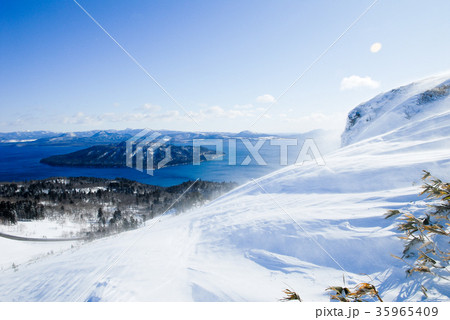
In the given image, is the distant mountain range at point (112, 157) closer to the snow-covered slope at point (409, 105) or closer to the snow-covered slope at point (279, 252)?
the snow-covered slope at point (409, 105)

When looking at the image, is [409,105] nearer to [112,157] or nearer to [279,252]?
[279,252]

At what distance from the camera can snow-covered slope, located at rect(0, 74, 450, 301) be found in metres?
2.80

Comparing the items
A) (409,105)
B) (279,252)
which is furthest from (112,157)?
(279,252)

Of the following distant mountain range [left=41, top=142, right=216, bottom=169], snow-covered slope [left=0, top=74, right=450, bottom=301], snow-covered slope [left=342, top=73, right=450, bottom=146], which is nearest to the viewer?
snow-covered slope [left=0, top=74, right=450, bottom=301]

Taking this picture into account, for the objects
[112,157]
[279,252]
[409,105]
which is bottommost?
[279,252]

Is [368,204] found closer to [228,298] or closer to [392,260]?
[392,260]

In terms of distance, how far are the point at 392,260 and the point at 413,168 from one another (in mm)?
3636

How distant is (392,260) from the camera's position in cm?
269

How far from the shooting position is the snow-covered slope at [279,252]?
2.80m

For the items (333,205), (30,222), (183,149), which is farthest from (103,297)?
(183,149)

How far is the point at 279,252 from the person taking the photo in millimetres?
3625

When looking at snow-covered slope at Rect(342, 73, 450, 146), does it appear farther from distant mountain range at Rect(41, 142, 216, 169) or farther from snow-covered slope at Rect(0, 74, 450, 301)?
distant mountain range at Rect(41, 142, 216, 169)


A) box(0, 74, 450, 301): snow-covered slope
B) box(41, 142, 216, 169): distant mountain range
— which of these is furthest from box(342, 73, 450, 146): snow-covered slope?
box(41, 142, 216, 169): distant mountain range

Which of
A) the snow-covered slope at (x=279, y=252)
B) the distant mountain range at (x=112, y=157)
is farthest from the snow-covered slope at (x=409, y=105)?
the distant mountain range at (x=112, y=157)
